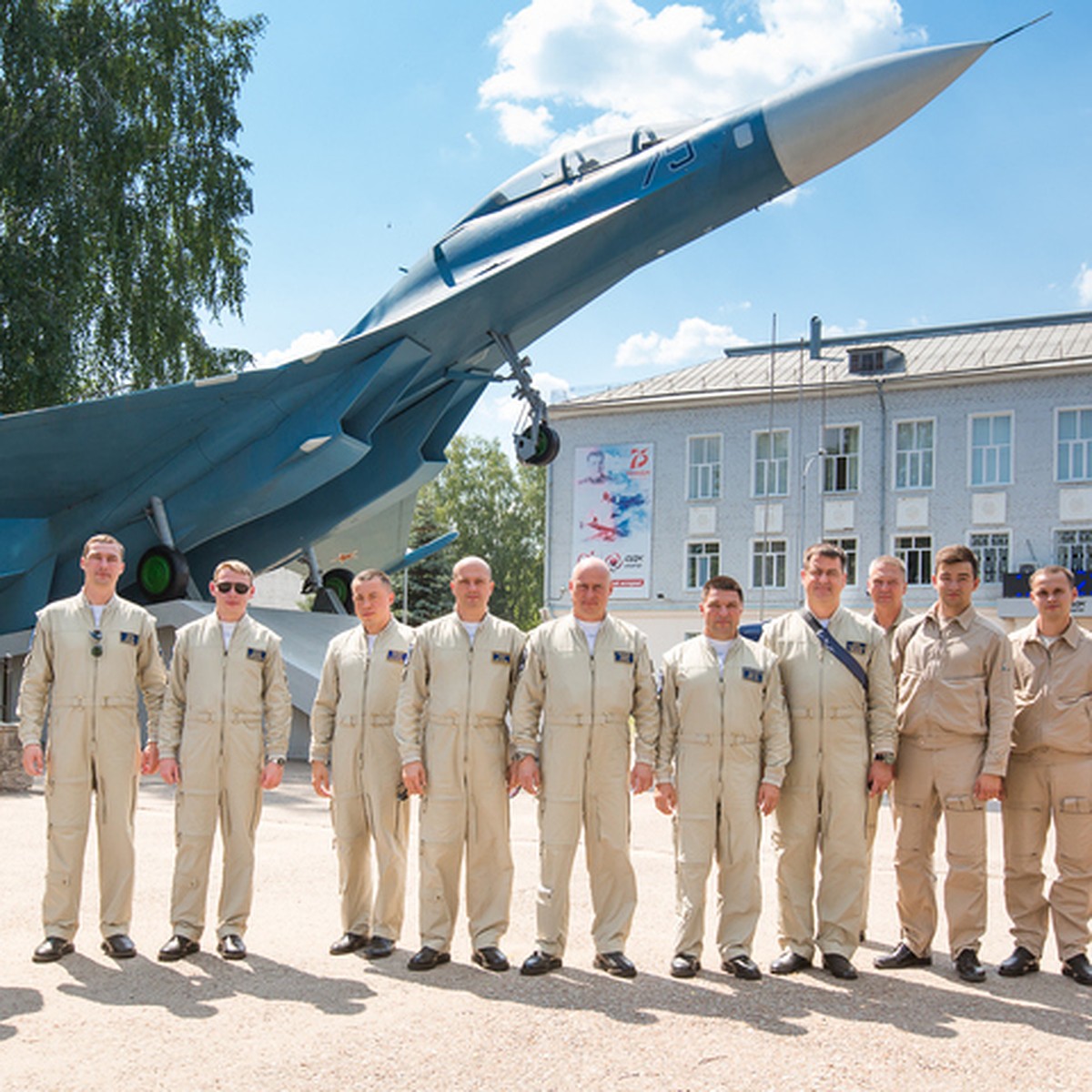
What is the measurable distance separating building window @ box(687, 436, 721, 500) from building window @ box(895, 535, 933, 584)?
473 centimetres

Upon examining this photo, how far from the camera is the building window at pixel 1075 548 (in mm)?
27141

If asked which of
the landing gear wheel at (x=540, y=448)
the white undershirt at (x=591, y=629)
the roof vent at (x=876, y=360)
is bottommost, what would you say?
the white undershirt at (x=591, y=629)

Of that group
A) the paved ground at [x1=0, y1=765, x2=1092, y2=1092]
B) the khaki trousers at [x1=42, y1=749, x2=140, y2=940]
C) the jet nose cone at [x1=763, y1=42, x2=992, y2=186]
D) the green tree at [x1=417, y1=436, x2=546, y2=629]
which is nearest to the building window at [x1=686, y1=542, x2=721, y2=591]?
the green tree at [x1=417, y1=436, x2=546, y2=629]

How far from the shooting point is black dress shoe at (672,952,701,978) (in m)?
4.52

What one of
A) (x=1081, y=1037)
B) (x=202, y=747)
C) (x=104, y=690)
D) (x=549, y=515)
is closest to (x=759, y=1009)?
(x=1081, y=1037)

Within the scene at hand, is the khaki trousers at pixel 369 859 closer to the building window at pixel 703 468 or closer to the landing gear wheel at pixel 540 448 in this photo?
the landing gear wheel at pixel 540 448

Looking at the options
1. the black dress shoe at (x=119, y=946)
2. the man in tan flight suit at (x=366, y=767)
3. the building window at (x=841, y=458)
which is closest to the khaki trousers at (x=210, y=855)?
the black dress shoe at (x=119, y=946)

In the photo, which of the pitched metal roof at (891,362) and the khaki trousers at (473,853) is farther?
the pitched metal roof at (891,362)

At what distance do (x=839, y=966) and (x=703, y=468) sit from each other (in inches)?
1073

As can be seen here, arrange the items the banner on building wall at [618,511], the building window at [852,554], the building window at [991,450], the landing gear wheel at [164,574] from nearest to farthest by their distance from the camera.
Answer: the landing gear wheel at [164,574] → the building window at [991,450] → the building window at [852,554] → the banner on building wall at [618,511]

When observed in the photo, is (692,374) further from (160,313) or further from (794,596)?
(160,313)

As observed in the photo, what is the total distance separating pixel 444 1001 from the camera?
13.7 ft

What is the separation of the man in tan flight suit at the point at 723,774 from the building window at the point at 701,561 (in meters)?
26.5

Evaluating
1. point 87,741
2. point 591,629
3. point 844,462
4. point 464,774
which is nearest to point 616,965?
point 464,774
